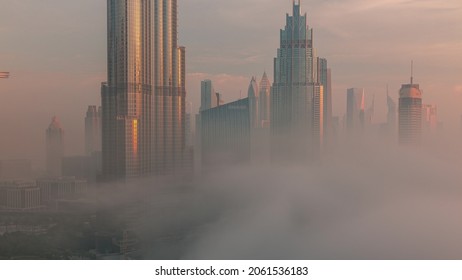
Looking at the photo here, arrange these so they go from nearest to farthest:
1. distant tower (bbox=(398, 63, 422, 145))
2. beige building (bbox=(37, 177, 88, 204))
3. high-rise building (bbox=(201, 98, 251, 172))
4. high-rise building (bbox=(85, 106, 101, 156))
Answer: distant tower (bbox=(398, 63, 422, 145))
high-rise building (bbox=(85, 106, 101, 156))
beige building (bbox=(37, 177, 88, 204))
high-rise building (bbox=(201, 98, 251, 172))

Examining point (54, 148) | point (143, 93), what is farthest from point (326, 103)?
point (54, 148)

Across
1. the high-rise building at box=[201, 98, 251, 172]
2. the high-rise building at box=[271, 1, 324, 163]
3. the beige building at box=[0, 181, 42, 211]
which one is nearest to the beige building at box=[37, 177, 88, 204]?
the beige building at box=[0, 181, 42, 211]

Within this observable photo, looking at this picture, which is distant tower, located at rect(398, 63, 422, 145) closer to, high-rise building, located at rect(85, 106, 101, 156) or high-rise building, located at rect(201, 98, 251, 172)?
high-rise building, located at rect(201, 98, 251, 172)

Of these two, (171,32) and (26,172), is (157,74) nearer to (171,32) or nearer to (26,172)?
(171,32)

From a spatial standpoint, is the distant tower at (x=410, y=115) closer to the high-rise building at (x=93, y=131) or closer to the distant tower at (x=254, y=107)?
the distant tower at (x=254, y=107)

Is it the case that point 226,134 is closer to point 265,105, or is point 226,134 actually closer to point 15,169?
point 265,105

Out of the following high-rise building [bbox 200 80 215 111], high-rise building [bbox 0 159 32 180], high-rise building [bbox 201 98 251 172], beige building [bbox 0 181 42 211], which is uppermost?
high-rise building [bbox 200 80 215 111]
